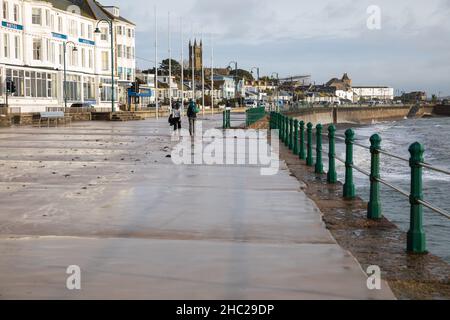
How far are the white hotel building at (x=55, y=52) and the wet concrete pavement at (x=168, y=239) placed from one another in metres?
40.1

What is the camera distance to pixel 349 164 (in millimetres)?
10000

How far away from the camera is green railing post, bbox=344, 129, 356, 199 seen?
998 cm

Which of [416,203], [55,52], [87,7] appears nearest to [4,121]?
[55,52]

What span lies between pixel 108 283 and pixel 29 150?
14.9m

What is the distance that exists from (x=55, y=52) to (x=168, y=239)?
55.0 m

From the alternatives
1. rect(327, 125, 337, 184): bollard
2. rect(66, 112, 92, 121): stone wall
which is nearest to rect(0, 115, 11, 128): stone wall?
rect(66, 112, 92, 121): stone wall

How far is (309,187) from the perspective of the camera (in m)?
11.6

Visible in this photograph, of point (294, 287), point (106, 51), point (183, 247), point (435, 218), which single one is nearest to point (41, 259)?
point (183, 247)

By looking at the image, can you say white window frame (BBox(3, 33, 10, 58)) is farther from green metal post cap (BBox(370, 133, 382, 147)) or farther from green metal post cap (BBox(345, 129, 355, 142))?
green metal post cap (BBox(370, 133, 382, 147))

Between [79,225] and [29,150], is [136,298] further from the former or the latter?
[29,150]

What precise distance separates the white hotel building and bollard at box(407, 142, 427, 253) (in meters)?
45.5

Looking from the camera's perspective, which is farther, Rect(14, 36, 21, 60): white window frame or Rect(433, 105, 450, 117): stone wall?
Rect(433, 105, 450, 117): stone wall

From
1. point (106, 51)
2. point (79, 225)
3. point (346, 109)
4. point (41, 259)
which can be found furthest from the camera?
point (346, 109)

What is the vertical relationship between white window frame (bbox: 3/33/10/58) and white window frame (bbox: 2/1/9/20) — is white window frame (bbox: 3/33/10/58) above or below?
below
